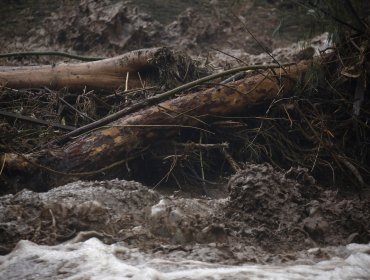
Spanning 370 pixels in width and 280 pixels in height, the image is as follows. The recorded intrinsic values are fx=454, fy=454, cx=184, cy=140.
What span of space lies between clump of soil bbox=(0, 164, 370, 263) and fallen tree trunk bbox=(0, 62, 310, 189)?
0.42m

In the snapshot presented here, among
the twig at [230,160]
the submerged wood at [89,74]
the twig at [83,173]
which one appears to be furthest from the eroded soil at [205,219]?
the submerged wood at [89,74]

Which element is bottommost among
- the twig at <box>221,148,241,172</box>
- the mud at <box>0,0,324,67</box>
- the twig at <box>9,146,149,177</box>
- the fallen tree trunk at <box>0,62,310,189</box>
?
the twig at <box>221,148,241,172</box>

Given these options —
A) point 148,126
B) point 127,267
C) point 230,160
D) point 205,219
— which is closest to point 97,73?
point 148,126

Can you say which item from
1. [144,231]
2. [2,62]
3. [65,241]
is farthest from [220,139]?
[2,62]

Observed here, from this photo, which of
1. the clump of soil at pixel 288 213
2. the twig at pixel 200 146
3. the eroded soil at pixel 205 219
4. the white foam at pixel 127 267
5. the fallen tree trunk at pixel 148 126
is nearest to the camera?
the white foam at pixel 127 267

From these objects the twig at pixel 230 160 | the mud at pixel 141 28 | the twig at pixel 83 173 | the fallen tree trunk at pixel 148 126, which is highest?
the mud at pixel 141 28

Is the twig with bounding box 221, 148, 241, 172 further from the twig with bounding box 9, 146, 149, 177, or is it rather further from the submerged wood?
the submerged wood

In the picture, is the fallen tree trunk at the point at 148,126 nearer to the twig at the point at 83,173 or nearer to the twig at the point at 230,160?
the twig at the point at 83,173

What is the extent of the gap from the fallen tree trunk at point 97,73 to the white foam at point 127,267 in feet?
6.79

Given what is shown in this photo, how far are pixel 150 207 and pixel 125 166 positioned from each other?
940 millimetres

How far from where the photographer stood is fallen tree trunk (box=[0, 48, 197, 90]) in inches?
157

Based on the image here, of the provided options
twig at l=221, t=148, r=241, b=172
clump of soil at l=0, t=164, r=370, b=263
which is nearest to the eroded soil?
clump of soil at l=0, t=164, r=370, b=263

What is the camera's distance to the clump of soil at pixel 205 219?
226 cm

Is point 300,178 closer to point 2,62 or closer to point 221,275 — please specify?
point 221,275
